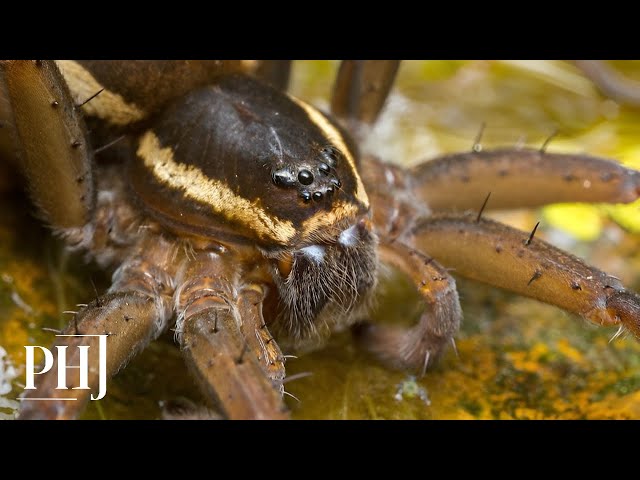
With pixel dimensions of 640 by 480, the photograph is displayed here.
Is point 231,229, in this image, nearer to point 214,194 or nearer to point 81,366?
point 214,194

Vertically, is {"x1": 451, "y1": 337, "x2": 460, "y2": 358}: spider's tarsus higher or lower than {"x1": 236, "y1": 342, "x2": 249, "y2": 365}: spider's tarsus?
lower

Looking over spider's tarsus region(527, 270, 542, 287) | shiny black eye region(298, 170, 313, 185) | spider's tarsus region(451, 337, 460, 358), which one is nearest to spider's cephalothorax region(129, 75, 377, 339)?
shiny black eye region(298, 170, 313, 185)

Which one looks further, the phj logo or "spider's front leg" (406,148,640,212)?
"spider's front leg" (406,148,640,212)

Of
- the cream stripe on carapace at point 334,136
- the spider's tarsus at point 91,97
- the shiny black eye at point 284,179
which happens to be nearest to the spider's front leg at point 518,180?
the cream stripe on carapace at point 334,136

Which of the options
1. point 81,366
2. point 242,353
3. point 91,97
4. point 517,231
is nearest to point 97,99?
point 91,97

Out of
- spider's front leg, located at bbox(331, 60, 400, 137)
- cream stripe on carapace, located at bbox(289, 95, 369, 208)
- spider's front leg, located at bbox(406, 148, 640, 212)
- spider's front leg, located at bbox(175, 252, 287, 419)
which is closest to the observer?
spider's front leg, located at bbox(175, 252, 287, 419)

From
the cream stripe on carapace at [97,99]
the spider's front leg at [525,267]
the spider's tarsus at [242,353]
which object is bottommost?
the spider's tarsus at [242,353]

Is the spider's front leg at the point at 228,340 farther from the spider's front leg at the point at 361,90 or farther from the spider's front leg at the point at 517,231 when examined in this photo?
the spider's front leg at the point at 361,90

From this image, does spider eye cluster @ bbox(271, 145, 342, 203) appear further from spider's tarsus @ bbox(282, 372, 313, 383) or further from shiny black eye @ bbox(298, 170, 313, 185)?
spider's tarsus @ bbox(282, 372, 313, 383)
